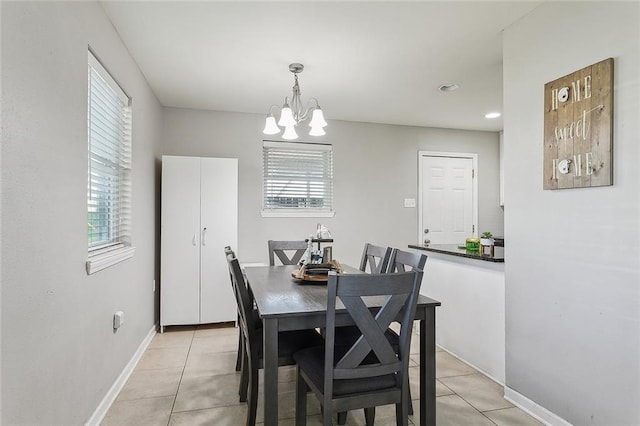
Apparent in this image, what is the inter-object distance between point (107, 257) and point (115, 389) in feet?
2.98

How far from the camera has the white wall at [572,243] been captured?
5.54ft

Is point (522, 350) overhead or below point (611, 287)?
below

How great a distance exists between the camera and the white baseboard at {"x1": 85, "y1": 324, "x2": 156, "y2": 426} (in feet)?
6.91

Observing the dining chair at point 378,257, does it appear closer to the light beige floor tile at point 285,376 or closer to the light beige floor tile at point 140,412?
the light beige floor tile at point 285,376

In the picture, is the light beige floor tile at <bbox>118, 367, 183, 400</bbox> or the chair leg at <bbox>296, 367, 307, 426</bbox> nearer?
the chair leg at <bbox>296, 367, 307, 426</bbox>

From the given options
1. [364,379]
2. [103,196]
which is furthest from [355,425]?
[103,196]

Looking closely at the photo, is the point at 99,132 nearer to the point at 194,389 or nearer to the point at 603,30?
the point at 194,389

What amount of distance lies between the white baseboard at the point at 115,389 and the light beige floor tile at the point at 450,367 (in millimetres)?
2233

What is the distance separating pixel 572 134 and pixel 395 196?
310 centimetres

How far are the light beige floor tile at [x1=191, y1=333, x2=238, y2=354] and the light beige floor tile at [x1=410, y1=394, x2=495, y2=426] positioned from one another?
5.76 feet

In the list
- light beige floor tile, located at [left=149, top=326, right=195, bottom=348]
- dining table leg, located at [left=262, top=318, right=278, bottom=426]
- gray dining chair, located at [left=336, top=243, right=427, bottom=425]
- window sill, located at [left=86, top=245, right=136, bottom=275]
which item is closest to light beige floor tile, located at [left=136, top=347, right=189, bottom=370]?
light beige floor tile, located at [left=149, top=326, right=195, bottom=348]

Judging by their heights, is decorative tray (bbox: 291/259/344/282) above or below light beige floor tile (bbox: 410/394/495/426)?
above

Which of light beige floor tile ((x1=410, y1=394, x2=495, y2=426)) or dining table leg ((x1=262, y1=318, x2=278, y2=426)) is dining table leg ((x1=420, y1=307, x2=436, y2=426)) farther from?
dining table leg ((x1=262, y1=318, x2=278, y2=426))

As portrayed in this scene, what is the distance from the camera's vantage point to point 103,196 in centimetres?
247
